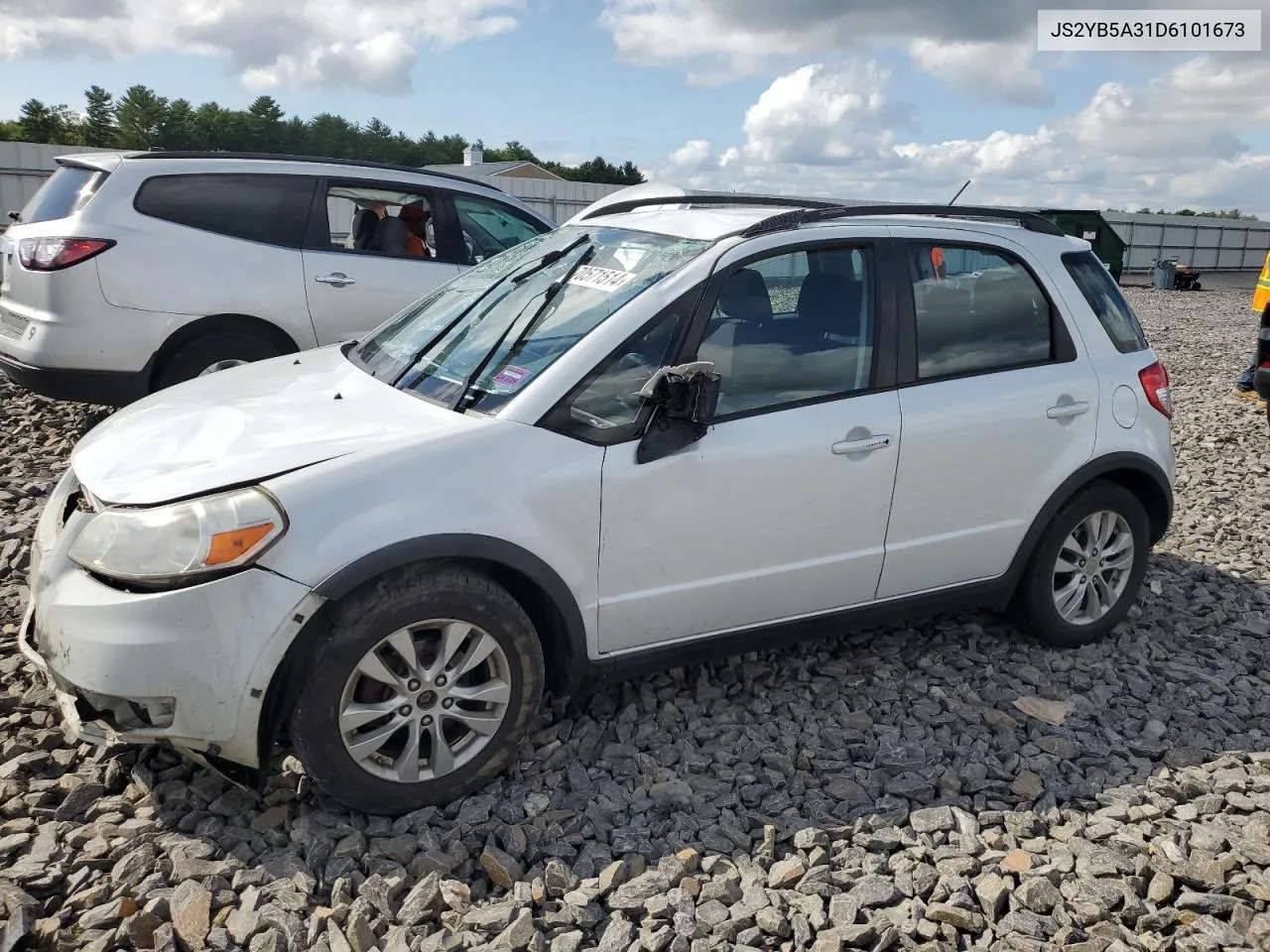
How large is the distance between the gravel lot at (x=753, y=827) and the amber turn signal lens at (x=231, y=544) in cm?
88

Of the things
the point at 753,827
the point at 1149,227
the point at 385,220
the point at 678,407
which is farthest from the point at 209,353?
the point at 1149,227

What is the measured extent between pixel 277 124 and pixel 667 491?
9779 centimetres

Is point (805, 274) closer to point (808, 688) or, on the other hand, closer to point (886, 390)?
point (886, 390)

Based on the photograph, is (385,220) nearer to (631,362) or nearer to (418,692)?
(631,362)

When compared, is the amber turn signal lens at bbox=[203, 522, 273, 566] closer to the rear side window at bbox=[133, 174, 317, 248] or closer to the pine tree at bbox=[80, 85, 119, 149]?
the rear side window at bbox=[133, 174, 317, 248]

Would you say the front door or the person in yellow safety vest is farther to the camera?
the person in yellow safety vest

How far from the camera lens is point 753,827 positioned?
3395 millimetres

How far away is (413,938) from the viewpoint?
2861 millimetres

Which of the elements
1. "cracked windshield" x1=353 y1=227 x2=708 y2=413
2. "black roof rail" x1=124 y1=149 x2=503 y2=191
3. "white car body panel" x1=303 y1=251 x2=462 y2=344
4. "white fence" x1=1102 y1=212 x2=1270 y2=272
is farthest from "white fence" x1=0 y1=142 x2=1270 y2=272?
"cracked windshield" x1=353 y1=227 x2=708 y2=413

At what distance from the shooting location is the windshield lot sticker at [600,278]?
12.5 ft

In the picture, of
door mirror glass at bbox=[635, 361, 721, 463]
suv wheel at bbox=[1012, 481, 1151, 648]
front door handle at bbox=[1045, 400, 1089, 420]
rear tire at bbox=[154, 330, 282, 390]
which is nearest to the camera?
door mirror glass at bbox=[635, 361, 721, 463]

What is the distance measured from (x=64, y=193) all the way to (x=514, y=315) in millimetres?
4702

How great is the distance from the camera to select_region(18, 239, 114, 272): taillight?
655 cm

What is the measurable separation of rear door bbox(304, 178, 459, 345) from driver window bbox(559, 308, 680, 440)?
153 inches
